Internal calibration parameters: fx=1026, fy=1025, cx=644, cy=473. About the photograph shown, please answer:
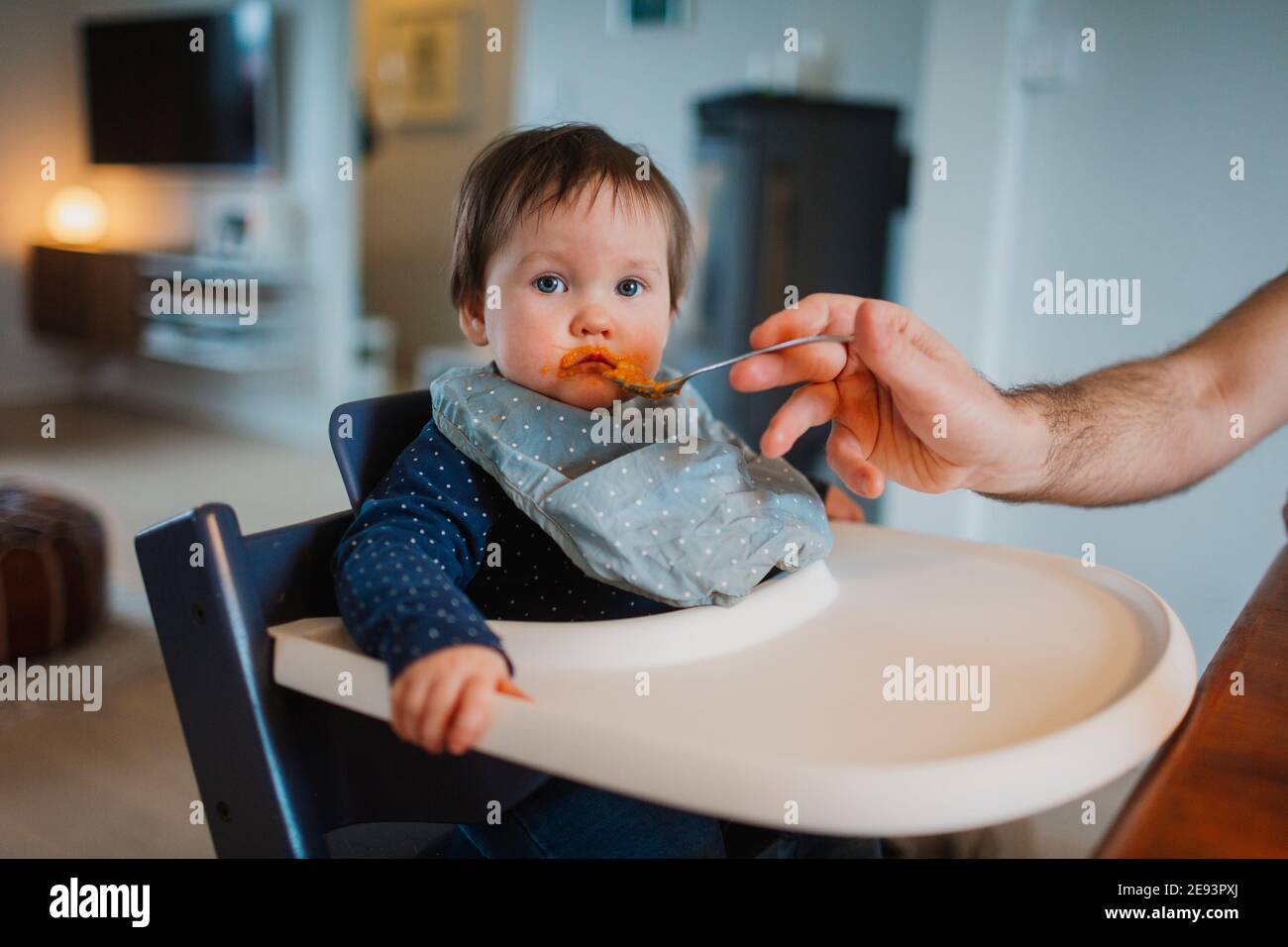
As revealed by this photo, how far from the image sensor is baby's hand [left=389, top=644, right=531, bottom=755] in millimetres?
593

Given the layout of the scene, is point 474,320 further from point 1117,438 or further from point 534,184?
point 1117,438

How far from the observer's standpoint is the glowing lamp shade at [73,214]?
17.0 ft

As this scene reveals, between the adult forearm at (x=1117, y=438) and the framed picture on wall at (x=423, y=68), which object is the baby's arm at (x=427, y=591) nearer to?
the adult forearm at (x=1117, y=438)

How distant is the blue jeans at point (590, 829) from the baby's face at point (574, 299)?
1.17 ft

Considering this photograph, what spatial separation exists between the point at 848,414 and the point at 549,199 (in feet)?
1.09

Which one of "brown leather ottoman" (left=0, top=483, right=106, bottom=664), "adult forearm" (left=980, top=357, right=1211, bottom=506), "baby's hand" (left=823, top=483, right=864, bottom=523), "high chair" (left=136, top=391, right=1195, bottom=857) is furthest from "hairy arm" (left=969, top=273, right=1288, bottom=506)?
"brown leather ottoman" (left=0, top=483, right=106, bottom=664)

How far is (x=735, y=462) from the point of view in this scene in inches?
35.6

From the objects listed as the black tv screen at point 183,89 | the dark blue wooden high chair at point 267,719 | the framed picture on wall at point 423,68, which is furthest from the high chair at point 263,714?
the framed picture on wall at point 423,68

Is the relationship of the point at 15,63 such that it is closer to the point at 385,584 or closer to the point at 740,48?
the point at 740,48

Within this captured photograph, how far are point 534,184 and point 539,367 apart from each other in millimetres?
170

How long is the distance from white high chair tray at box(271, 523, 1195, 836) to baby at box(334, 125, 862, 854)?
3.1 inches

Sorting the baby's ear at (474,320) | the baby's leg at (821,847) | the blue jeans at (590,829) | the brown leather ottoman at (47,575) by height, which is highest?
the baby's ear at (474,320)

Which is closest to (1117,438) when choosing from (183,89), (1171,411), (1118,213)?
(1171,411)

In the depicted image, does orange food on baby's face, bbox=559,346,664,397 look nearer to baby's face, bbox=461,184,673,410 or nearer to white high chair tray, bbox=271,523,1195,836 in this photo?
baby's face, bbox=461,184,673,410
